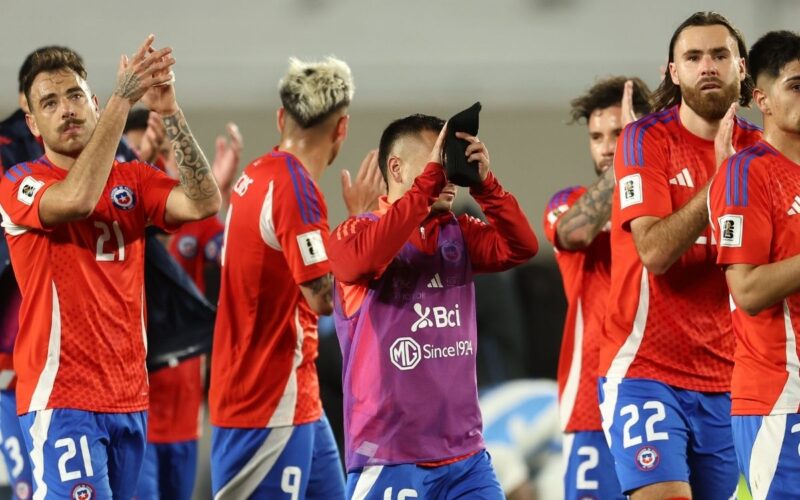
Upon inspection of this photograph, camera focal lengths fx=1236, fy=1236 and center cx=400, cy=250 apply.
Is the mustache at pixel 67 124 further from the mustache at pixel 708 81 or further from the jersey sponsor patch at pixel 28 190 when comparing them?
the mustache at pixel 708 81

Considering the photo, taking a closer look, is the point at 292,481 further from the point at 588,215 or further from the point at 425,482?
the point at 588,215

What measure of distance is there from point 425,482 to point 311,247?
1362mm

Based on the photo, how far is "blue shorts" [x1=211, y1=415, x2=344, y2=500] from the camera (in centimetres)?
537

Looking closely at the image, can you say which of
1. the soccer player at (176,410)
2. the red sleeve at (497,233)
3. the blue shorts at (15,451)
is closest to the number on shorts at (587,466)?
the red sleeve at (497,233)

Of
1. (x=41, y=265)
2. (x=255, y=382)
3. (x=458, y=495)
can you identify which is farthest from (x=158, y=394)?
(x=458, y=495)

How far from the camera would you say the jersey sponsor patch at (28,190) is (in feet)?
15.3

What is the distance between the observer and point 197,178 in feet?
16.2

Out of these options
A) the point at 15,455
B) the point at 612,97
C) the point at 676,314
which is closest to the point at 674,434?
the point at 676,314

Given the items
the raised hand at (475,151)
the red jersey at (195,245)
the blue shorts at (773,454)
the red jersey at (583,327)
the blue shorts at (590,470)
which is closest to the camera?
the blue shorts at (773,454)

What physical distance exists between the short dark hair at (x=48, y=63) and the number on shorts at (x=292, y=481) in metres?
1.88

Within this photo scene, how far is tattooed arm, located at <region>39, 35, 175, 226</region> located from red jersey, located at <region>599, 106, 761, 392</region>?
6.28ft

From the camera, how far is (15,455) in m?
5.74

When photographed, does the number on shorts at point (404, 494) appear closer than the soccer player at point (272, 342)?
Yes

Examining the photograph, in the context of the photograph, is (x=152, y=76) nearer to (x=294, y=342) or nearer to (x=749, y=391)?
(x=294, y=342)
